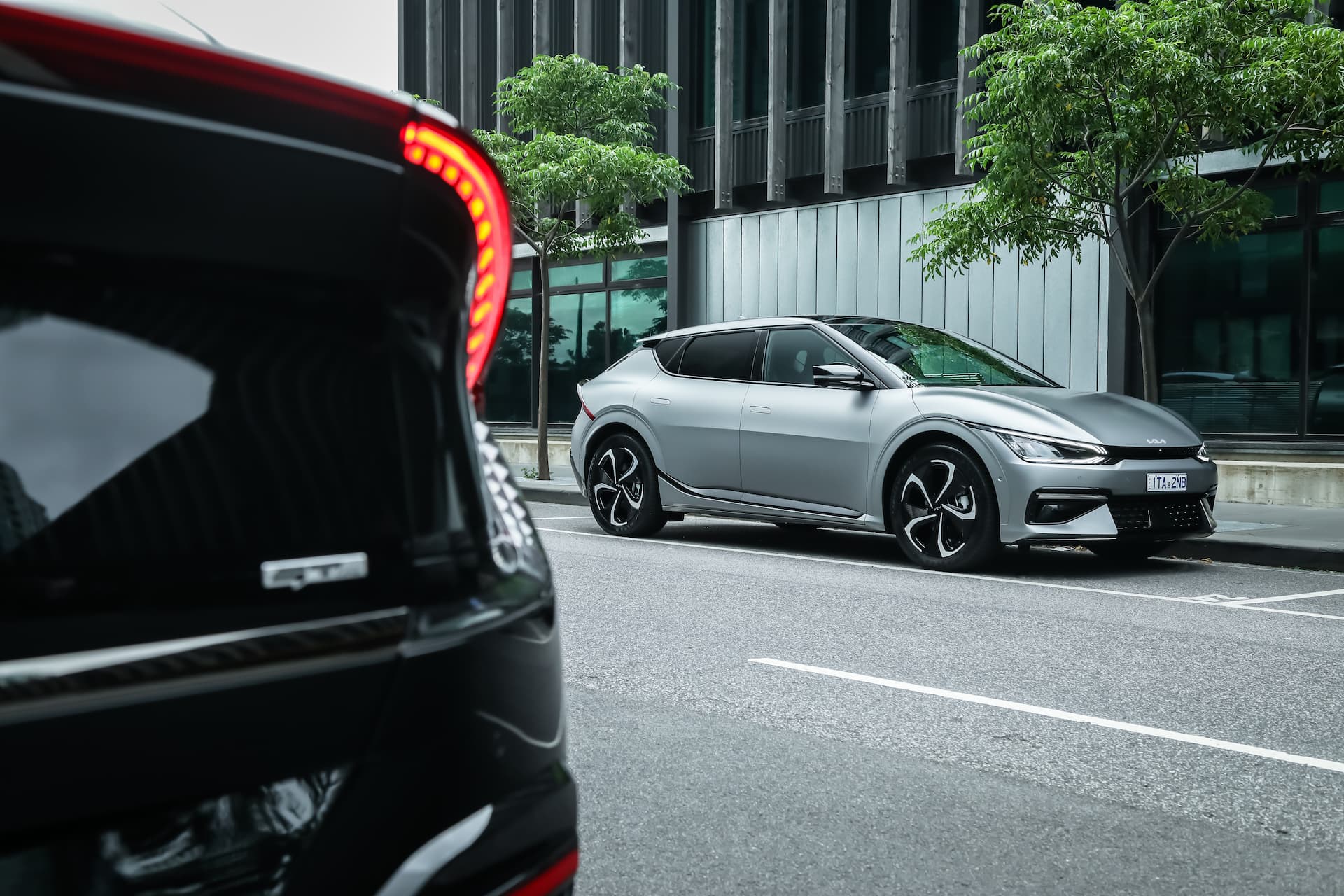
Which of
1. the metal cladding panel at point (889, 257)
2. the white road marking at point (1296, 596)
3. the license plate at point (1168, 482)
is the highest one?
the metal cladding panel at point (889, 257)

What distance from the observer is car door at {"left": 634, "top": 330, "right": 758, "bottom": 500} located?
10.1m

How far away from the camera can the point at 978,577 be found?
28.6ft

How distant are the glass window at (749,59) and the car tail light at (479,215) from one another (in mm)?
18889

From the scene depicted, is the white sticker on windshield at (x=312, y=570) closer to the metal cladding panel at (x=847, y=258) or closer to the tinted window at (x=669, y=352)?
the tinted window at (x=669, y=352)

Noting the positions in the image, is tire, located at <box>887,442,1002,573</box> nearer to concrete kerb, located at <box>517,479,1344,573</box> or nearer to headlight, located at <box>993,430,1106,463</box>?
headlight, located at <box>993,430,1106,463</box>

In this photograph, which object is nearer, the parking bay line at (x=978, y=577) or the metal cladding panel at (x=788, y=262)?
the parking bay line at (x=978, y=577)

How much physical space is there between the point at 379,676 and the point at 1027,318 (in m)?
16.1

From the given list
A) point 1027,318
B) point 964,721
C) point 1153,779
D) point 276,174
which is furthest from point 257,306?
point 1027,318

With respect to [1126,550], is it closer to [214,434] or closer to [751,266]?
[214,434]

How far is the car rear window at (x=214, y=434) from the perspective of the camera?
4.61 ft

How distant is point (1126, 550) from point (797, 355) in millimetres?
2676

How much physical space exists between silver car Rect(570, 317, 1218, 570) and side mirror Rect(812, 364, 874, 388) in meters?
0.01

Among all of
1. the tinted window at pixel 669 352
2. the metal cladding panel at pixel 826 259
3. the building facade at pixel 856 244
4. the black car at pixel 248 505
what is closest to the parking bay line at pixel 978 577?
the tinted window at pixel 669 352


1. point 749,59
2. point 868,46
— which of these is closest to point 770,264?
point 749,59
